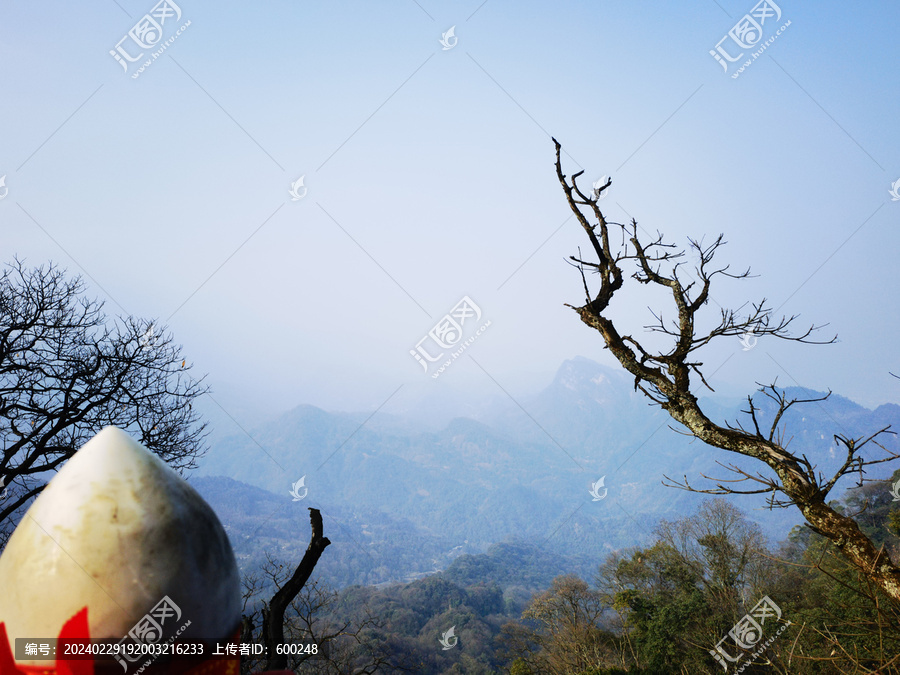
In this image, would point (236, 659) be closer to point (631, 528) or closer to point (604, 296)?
point (604, 296)

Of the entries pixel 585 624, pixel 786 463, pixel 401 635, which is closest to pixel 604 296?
pixel 786 463

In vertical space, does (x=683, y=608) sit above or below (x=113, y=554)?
below

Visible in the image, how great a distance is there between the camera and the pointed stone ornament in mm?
1301

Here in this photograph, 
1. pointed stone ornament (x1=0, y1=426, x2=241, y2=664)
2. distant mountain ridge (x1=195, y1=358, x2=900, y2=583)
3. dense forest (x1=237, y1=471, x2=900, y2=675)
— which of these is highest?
pointed stone ornament (x1=0, y1=426, x2=241, y2=664)

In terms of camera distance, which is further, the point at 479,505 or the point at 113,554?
the point at 479,505

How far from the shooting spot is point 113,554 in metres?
1.33

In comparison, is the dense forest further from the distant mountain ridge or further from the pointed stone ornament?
the distant mountain ridge

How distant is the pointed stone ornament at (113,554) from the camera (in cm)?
130

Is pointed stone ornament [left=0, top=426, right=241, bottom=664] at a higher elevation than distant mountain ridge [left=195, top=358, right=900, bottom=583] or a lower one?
higher

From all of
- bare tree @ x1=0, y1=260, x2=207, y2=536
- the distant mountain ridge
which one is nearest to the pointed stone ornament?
bare tree @ x1=0, y1=260, x2=207, y2=536

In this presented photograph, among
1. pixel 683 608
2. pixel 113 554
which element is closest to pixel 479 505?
pixel 683 608

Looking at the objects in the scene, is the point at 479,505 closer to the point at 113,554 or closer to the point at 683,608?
the point at 683,608

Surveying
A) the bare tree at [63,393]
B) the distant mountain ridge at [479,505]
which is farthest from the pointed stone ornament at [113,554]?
the distant mountain ridge at [479,505]

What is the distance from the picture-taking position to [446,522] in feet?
568
